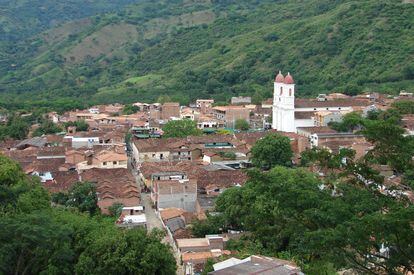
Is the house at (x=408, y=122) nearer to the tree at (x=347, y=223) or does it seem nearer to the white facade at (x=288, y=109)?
the white facade at (x=288, y=109)

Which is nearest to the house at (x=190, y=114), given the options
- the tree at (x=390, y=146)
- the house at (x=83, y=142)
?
the house at (x=83, y=142)

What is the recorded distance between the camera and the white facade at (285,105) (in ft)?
142

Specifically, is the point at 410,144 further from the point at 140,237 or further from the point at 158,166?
the point at 158,166

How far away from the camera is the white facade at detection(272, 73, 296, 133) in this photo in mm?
43406

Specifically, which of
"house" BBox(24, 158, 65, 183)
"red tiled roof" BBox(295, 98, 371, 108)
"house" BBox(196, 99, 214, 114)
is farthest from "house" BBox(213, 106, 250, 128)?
"house" BBox(24, 158, 65, 183)

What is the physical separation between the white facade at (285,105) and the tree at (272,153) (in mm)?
10057

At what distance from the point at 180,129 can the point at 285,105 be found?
713cm

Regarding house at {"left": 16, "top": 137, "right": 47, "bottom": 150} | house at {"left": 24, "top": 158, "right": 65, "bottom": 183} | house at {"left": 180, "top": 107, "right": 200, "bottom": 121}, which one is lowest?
house at {"left": 24, "top": 158, "right": 65, "bottom": 183}

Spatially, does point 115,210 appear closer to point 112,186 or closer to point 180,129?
point 112,186

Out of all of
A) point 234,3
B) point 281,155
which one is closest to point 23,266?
point 281,155

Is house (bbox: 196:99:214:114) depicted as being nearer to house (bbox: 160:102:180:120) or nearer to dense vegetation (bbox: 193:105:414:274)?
A: house (bbox: 160:102:180:120)

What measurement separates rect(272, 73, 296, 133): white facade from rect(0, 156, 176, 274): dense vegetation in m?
25.9

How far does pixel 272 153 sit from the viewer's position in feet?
108

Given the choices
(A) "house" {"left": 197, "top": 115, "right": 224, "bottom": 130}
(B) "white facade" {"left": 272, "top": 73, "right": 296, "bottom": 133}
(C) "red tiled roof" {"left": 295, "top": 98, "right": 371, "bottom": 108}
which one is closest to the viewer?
(B) "white facade" {"left": 272, "top": 73, "right": 296, "bottom": 133}
